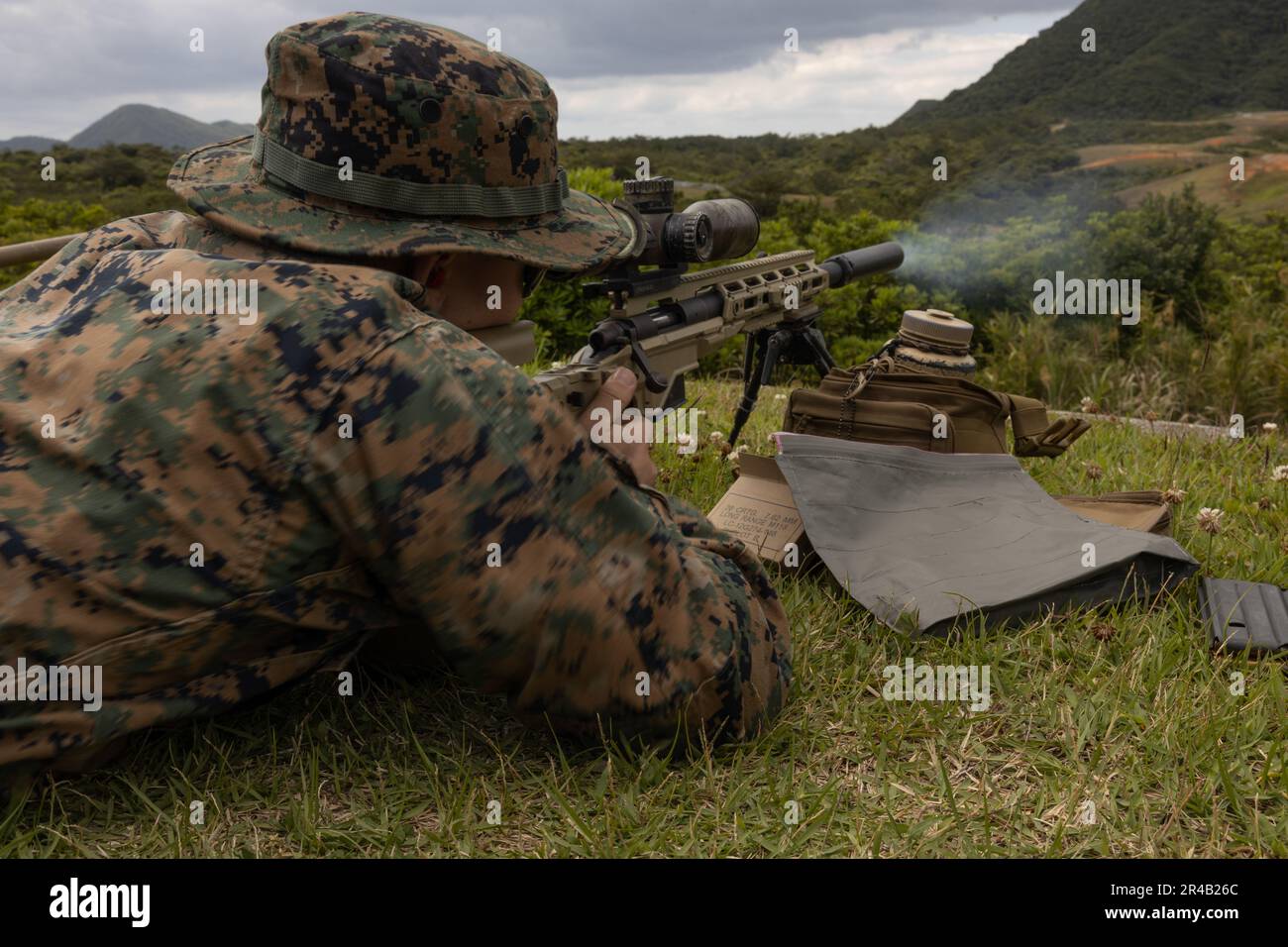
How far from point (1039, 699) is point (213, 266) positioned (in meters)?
2.16

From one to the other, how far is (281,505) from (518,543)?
41 cm

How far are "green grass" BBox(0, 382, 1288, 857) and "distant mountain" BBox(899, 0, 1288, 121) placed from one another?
93.9 feet

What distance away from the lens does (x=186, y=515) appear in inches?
69.2

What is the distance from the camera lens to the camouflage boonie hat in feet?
6.60

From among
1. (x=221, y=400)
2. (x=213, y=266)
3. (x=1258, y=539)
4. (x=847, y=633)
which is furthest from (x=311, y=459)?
(x=1258, y=539)

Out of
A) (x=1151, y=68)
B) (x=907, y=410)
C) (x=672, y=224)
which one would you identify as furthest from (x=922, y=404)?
(x=1151, y=68)

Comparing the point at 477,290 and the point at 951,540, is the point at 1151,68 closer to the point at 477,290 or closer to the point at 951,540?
the point at 951,540

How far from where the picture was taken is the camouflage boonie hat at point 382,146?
201cm

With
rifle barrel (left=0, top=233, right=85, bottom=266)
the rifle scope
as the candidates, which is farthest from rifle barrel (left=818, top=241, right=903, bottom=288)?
rifle barrel (left=0, top=233, right=85, bottom=266)

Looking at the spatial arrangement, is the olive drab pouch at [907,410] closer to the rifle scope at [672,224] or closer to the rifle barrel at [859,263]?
the rifle scope at [672,224]

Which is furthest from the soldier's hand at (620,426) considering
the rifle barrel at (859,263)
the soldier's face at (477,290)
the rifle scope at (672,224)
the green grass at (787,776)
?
the rifle barrel at (859,263)

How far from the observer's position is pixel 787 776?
2.29 metres

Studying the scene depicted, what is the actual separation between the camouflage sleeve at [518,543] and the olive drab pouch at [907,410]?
155 cm

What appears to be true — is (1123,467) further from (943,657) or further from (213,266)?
(213,266)
